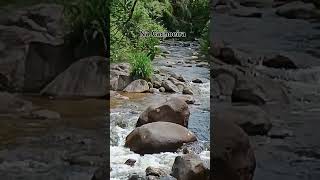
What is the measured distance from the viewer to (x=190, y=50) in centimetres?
283

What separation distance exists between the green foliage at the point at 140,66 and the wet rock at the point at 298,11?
0.76 metres

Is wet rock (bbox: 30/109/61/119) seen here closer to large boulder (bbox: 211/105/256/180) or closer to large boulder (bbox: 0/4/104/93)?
large boulder (bbox: 0/4/104/93)

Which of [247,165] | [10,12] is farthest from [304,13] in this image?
Answer: [10,12]

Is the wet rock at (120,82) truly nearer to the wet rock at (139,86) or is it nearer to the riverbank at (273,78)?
the wet rock at (139,86)

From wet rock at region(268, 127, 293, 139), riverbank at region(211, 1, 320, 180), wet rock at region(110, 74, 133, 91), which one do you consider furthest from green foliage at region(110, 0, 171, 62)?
wet rock at region(268, 127, 293, 139)

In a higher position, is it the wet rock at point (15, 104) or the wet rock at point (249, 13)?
the wet rock at point (249, 13)

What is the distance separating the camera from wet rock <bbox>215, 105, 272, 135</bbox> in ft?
8.89

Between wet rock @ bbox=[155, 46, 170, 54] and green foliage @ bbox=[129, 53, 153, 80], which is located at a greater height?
wet rock @ bbox=[155, 46, 170, 54]

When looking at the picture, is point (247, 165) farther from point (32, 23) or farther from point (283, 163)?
point (32, 23)

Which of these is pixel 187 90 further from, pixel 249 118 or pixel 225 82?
pixel 249 118

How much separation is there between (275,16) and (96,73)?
3.36 feet

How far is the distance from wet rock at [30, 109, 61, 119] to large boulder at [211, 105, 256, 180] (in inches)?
35.3

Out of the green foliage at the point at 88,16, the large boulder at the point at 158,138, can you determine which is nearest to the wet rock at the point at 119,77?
the green foliage at the point at 88,16

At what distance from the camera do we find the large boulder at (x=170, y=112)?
2762mm
